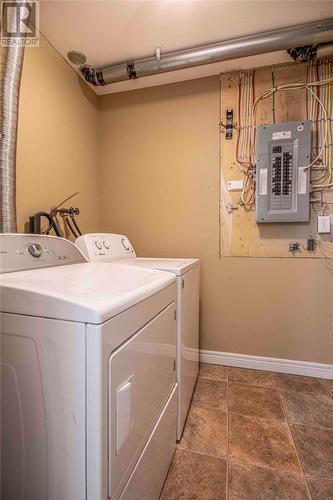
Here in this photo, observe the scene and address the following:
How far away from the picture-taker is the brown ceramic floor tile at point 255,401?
59.8 inches

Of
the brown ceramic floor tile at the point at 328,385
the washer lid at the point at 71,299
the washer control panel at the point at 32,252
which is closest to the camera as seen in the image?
the washer lid at the point at 71,299

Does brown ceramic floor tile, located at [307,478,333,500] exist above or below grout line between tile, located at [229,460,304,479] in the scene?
above

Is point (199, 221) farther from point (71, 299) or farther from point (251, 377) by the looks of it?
point (71, 299)

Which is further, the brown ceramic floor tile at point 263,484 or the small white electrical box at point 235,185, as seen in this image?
the small white electrical box at point 235,185

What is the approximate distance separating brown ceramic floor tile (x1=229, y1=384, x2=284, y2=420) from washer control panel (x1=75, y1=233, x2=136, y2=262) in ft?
4.13

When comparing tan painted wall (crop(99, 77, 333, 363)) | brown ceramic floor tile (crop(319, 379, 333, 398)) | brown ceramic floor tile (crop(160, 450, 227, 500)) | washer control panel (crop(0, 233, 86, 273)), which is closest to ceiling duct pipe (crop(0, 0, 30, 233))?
washer control panel (crop(0, 233, 86, 273))

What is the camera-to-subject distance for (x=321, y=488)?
3.46 feet

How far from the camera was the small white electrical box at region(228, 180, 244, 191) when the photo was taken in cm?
199

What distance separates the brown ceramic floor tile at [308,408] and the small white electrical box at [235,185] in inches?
61.8

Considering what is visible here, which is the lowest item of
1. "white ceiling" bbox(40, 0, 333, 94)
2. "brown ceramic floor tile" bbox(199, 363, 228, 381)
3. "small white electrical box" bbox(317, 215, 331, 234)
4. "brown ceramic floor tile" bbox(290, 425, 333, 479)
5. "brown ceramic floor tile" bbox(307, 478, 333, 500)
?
"brown ceramic floor tile" bbox(307, 478, 333, 500)

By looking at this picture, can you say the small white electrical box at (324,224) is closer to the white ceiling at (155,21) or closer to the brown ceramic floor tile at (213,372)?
the white ceiling at (155,21)

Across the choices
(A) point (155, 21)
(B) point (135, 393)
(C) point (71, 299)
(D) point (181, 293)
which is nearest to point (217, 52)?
(A) point (155, 21)

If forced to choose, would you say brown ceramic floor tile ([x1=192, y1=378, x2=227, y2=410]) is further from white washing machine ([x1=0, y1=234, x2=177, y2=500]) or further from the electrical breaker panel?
the electrical breaker panel

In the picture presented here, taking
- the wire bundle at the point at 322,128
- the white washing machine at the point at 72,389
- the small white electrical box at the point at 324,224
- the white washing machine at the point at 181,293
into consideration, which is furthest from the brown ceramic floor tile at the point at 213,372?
the wire bundle at the point at 322,128
